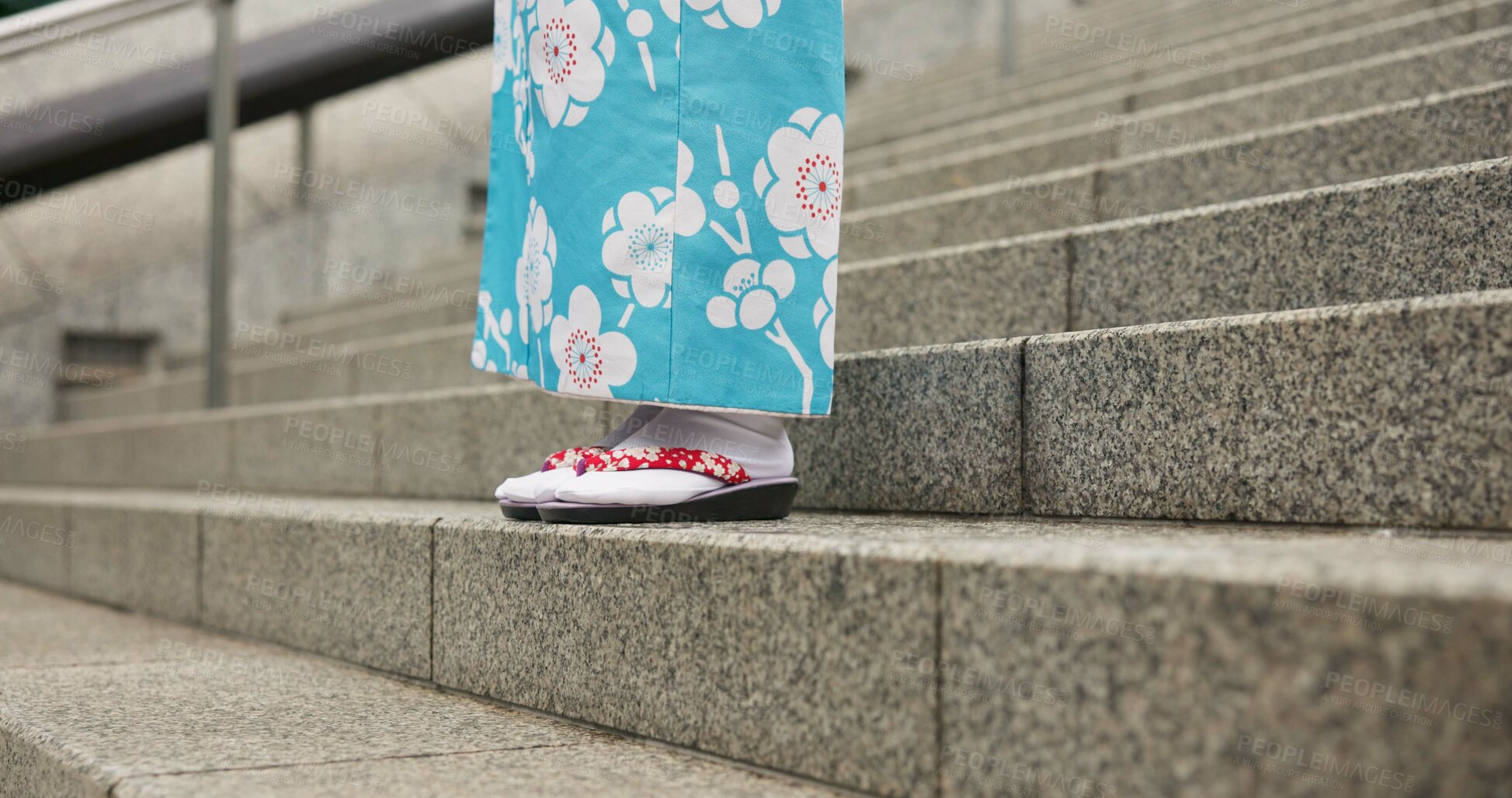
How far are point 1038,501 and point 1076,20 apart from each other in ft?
14.0

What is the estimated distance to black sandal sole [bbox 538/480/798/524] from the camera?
4.65 ft

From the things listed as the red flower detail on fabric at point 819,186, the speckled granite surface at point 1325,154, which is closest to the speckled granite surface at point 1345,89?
the speckled granite surface at point 1325,154

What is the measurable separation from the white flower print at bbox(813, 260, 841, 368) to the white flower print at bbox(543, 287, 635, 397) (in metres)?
0.23

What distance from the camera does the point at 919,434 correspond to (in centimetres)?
160

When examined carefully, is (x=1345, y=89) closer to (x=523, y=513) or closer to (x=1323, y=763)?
(x=523, y=513)

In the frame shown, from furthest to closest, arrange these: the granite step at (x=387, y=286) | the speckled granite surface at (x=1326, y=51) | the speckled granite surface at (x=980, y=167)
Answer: the granite step at (x=387, y=286), the speckled granite surface at (x=980, y=167), the speckled granite surface at (x=1326, y=51)

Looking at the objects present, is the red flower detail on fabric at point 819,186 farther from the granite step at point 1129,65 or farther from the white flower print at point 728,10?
the granite step at point 1129,65

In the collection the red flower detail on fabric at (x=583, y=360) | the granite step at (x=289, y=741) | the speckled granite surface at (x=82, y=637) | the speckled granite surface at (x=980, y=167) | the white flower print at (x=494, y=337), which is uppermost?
the speckled granite surface at (x=980, y=167)

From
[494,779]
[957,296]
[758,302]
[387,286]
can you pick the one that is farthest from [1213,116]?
[387,286]

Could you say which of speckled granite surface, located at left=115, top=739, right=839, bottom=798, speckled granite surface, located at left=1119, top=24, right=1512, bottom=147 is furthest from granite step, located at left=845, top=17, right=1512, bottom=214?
speckled granite surface, located at left=115, top=739, right=839, bottom=798

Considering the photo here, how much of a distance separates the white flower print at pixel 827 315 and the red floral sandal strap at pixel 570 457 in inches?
11.6

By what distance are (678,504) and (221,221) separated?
2713 mm

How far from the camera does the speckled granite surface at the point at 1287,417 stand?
1061 millimetres

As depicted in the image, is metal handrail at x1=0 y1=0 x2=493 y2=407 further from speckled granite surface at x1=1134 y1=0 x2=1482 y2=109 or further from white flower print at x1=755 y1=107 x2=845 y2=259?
white flower print at x1=755 y1=107 x2=845 y2=259
